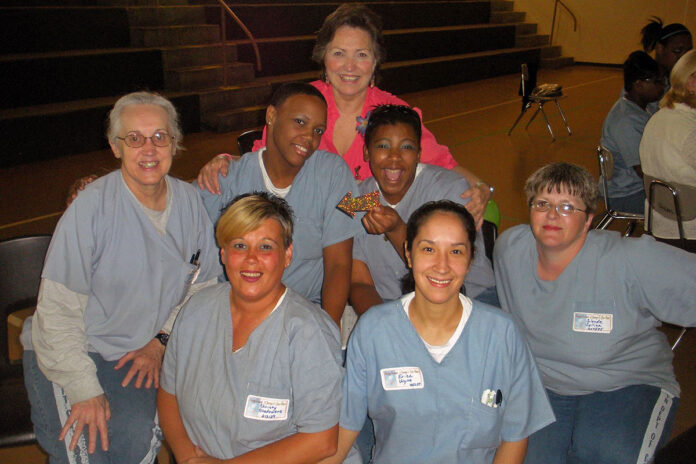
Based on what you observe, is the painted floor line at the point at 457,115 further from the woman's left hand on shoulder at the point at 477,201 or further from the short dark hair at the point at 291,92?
the woman's left hand on shoulder at the point at 477,201

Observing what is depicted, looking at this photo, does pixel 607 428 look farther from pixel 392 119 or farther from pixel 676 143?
pixel 676 143

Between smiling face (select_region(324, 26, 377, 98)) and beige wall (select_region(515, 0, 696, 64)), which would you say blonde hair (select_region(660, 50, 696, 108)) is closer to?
smiling face (select_region(324, 26, 377, 98))

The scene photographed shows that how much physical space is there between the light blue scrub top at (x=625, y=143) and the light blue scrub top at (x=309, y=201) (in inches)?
109

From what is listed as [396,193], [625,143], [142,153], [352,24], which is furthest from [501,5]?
[142,153]

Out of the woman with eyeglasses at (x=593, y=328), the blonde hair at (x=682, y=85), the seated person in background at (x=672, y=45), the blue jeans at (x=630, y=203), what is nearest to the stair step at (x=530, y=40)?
the seated person in background at (x=672, y=45)

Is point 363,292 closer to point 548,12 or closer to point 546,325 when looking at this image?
point 546,325

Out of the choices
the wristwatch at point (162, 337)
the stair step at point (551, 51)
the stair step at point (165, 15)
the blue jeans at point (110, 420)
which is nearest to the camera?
the blue jeans at point (110, 420)

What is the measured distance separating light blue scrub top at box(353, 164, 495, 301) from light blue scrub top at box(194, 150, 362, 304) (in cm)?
13

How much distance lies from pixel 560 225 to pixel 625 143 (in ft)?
8.80

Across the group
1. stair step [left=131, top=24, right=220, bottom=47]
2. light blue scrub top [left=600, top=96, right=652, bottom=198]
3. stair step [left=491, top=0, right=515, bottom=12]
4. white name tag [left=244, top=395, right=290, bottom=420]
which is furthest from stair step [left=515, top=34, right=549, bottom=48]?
white name tag [left=244, top=395, right=290, bottom=420]

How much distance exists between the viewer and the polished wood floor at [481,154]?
5.05 meters

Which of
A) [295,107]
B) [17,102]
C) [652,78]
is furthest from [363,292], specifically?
[17,102]

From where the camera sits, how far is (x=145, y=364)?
2172 mm

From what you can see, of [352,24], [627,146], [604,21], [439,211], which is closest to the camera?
[439,211]
